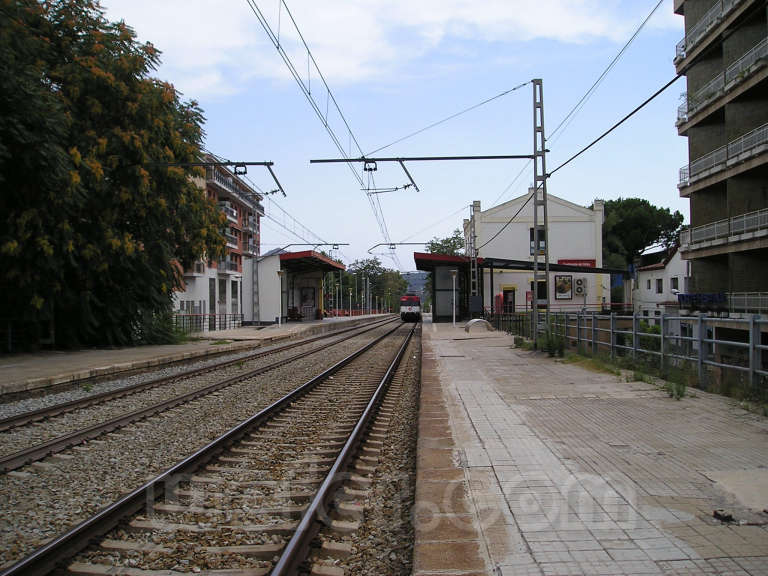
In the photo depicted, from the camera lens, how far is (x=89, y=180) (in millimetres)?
17906

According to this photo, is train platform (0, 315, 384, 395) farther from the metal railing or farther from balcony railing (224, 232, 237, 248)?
balcony railing (224, 232, 237, 248)

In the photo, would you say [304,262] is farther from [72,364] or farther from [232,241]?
[72,364]

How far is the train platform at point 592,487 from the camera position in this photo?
3549 mm

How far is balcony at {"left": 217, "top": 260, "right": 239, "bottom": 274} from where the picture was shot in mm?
53916

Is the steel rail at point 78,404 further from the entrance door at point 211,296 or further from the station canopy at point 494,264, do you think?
the entrance door at point 211,296

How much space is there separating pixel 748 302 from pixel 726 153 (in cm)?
631

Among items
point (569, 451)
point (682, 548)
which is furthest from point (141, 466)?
point (682, 548)

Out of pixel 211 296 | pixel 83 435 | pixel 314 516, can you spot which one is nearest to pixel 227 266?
pixel 211 296

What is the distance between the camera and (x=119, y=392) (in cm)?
1145

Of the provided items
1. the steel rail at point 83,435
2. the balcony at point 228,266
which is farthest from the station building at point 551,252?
the steel rail at point 83,435

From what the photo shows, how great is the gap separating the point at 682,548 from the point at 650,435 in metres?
3.21

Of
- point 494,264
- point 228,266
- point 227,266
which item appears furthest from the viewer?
point 228,266

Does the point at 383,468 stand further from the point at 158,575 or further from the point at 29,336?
the point at 29,336

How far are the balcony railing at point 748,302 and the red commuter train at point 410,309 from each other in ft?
121
